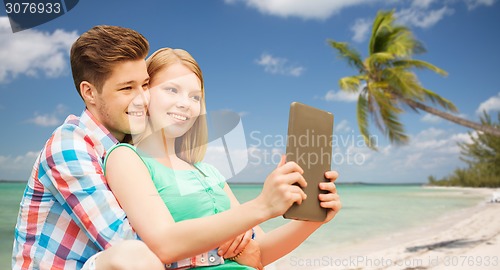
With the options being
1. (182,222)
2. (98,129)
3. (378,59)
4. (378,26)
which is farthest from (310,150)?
(378,26)

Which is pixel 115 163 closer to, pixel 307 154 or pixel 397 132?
pixel 307 154

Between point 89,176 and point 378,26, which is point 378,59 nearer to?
point 378,26

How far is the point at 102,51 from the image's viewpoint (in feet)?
5.45

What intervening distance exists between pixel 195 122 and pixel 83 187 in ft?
1.90

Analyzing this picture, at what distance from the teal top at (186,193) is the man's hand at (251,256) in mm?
66

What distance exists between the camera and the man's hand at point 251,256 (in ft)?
5.62

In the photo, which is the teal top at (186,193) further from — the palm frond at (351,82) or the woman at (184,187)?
the palm frond at (351,82)

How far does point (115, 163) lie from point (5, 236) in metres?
12.2

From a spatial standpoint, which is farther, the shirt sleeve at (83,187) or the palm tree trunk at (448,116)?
the palm tree trunk at (448,116)

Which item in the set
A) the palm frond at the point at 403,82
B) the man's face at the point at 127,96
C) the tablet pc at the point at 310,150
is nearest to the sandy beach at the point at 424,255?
the man's face at the point at 127,96

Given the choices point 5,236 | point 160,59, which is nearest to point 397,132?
point 5,236

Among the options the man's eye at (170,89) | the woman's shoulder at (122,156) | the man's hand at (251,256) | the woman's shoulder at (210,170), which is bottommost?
the man's hand at (251,256)

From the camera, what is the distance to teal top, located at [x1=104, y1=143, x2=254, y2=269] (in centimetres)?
157

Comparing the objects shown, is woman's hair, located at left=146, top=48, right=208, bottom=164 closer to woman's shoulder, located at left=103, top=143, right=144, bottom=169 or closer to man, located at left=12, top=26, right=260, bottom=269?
man, located at left=12, top=26, right=260, bottom=269
